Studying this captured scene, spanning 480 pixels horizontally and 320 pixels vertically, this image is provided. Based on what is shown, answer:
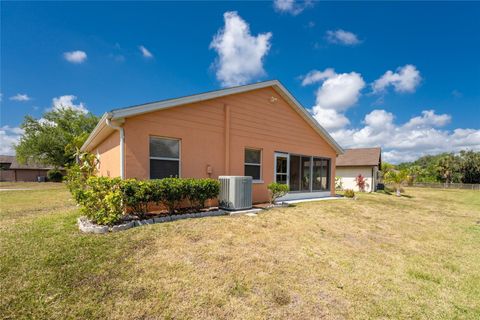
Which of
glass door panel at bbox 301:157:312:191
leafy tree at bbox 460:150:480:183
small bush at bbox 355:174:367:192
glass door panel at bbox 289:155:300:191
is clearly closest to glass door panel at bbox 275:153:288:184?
glass door panel at bbox 289:155:300:191

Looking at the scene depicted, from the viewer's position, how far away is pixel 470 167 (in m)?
32.5

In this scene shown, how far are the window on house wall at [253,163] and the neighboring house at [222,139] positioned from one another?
0.14 ft

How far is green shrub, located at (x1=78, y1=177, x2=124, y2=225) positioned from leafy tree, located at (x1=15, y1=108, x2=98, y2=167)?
29.0 metres

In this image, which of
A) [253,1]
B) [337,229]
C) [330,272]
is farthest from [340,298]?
[253,1]

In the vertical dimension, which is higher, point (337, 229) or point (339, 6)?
point (339, 6)

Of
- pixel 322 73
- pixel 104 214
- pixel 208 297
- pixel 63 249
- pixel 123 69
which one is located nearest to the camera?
pixel 208 297

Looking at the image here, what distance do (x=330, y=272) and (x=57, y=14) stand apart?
38.5ft

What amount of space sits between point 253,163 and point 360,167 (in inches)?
680

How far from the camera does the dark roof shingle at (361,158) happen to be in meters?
22.2

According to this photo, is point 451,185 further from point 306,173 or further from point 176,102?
point 176,102

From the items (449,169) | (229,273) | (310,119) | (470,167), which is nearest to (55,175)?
(310,119)

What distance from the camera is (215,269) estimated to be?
3.62 m

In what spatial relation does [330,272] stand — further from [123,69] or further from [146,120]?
[123,69]

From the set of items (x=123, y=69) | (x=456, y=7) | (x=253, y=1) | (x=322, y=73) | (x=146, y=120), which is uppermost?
(x=456, y=7)
